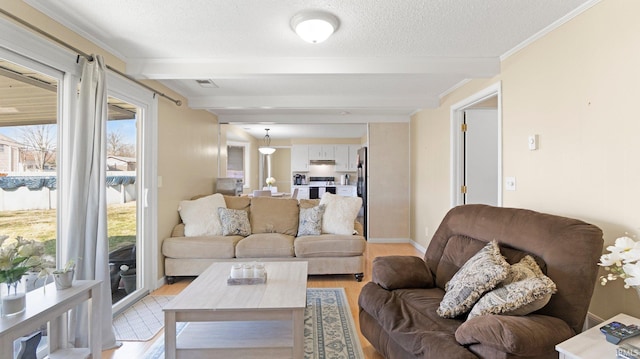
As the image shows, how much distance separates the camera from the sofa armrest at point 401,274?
2304mm

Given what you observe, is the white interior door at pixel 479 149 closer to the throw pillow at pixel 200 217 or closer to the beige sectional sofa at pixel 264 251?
the beige sectional sofa at pixel 264 251

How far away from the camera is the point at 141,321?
2.76 metres

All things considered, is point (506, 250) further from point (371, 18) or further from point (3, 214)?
point (3, 214)

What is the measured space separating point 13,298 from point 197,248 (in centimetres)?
215

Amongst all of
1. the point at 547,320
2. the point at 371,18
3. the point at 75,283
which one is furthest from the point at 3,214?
the point at 547,320

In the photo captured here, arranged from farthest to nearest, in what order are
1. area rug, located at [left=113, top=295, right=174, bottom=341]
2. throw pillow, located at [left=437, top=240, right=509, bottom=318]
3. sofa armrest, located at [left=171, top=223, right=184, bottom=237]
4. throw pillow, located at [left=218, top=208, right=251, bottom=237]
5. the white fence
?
throw pillow, located at [left=218, top=208, right=251, bottom=237]
sofa armrest, located at [left=171, top=223, right=184, bottom=237]
area rug, located at [left=113, top=295, right=174, bottom=341]
the white fence
throw pillow, located at [left=437, top=240, right=509, bottom=318]

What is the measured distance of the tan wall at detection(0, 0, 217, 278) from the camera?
3572 mm

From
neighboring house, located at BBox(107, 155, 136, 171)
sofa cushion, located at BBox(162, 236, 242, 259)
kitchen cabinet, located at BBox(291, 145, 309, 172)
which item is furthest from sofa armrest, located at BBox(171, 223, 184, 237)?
kitchen cabinet, located at BBox(291, 145, 309, 172)

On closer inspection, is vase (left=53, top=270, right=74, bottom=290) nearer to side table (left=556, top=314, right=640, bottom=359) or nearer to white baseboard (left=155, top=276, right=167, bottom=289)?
white baseboard (left=155, top=276, right=167, bottom=289)

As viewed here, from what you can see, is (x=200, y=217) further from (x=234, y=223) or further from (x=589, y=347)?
(x=589, y=347)

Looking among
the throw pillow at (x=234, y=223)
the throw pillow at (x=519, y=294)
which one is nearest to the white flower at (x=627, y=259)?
the throw pillow at (x=519, y=294)

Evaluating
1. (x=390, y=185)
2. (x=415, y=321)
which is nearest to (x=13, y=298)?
(x=415, y=321)

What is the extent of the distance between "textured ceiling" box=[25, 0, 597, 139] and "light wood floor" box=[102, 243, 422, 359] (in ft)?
7.46

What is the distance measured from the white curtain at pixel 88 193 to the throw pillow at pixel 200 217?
148cm
